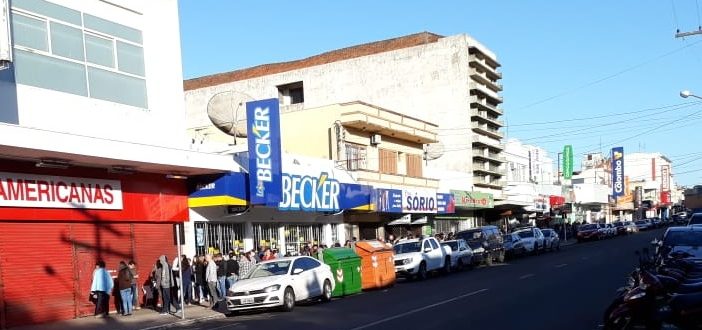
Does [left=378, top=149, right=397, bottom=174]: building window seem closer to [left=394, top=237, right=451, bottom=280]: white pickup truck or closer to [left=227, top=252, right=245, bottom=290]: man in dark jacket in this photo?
[left=394, top=237, right=451, bottom=280]: white pickup truck

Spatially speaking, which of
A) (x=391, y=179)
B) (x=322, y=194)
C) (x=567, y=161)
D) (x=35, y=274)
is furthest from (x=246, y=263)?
(x=567, y=161)

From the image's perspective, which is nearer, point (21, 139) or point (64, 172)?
point (21, 139)

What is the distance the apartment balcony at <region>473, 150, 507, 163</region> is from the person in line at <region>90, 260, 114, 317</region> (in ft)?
139

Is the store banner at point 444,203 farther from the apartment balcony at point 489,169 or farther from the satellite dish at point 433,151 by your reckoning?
the apartment balcony at point 489,169

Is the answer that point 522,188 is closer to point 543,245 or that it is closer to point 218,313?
point 543,245

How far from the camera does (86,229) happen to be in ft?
66.1

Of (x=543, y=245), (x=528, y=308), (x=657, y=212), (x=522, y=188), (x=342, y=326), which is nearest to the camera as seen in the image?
(x=342, y=326)

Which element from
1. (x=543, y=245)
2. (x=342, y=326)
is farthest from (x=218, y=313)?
(x=543, y=245)

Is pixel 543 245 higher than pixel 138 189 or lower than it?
lower

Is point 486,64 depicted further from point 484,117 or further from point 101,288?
point 101,288

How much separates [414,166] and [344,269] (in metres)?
20.6

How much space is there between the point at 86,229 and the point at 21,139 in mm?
4382

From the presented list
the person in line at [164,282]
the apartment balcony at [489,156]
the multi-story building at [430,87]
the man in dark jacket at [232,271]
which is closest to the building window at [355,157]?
the man in dark jacket at [232,271]

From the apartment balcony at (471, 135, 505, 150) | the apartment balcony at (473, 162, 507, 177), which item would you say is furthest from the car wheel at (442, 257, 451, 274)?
the apartment balcony at (471, 135, 505, 150)
